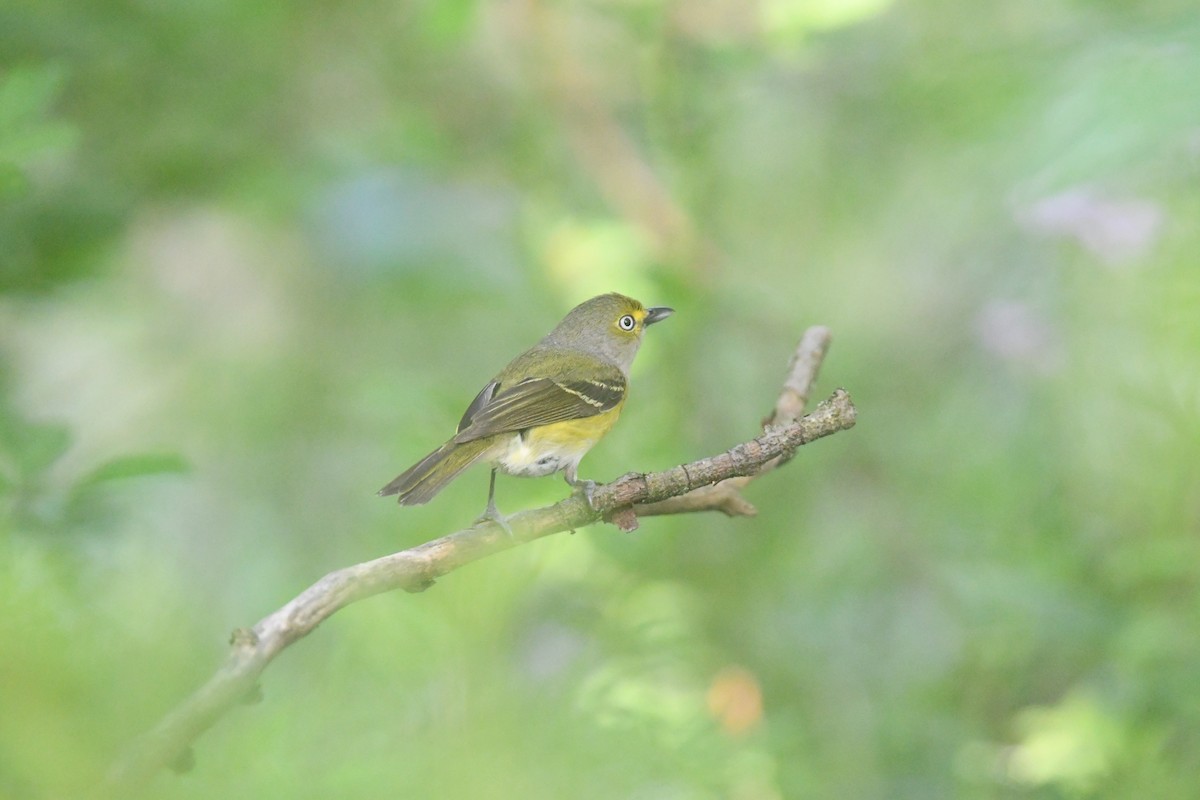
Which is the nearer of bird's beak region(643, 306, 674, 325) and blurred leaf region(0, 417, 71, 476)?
blurred leaf region(0, 417, 71, 476)

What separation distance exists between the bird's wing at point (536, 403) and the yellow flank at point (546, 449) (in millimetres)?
30

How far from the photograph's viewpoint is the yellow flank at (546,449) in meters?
2.82

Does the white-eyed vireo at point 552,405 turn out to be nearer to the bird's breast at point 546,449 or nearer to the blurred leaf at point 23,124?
the bird's breast at point 546,449

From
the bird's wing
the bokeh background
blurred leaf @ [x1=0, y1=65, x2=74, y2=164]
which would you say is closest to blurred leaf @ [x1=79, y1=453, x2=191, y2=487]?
the bokeh background

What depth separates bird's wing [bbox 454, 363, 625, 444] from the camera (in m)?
2.74

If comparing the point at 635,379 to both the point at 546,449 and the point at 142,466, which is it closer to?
the point at 546,449

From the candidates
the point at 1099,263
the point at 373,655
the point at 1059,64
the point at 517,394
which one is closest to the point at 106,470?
the point at 517,394

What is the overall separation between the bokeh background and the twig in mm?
26

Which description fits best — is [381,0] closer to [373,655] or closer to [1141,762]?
[1141,762]

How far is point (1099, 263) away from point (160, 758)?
3.84m

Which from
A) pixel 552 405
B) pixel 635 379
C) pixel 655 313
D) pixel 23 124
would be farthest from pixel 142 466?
pixel 635 379

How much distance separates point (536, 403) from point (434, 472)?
53cm

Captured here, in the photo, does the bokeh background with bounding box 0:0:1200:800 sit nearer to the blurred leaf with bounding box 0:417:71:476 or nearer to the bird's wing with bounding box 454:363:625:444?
the blurred leaf with bounding box 0:417:71:476

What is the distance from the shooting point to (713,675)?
9.64 feet
